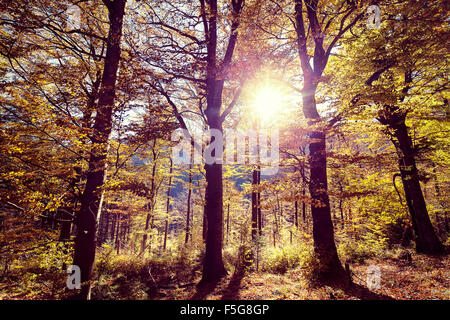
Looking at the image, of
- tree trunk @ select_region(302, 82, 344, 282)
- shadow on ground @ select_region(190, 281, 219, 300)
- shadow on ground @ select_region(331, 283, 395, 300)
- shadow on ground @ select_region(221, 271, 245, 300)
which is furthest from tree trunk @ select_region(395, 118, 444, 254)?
shadow on ground @ select_region(190, 281, 219, 300)

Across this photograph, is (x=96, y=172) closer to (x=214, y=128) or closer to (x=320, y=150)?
(x=214, y=128)

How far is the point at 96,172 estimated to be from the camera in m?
5.18

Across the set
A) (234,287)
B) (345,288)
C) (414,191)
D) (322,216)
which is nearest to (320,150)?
(322,216)

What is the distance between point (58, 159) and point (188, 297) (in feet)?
23.6

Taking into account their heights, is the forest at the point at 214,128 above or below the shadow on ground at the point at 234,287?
above

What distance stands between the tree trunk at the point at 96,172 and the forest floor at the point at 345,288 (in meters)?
3.34

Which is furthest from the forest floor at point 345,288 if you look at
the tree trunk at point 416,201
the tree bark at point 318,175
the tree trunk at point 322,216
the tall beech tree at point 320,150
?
the tree trunk at point 416,201

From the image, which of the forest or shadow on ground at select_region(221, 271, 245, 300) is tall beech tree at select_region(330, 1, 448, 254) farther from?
shadow on ground at select_region(221, 271, 245, 300)

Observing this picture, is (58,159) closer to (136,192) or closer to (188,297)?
(136,192)

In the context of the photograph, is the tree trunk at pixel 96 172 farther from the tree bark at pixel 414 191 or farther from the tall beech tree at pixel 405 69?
the tree bark at pixel 414 191

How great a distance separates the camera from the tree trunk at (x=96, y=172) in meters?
4.75

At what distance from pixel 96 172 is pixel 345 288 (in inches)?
321

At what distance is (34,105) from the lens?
185 inches
